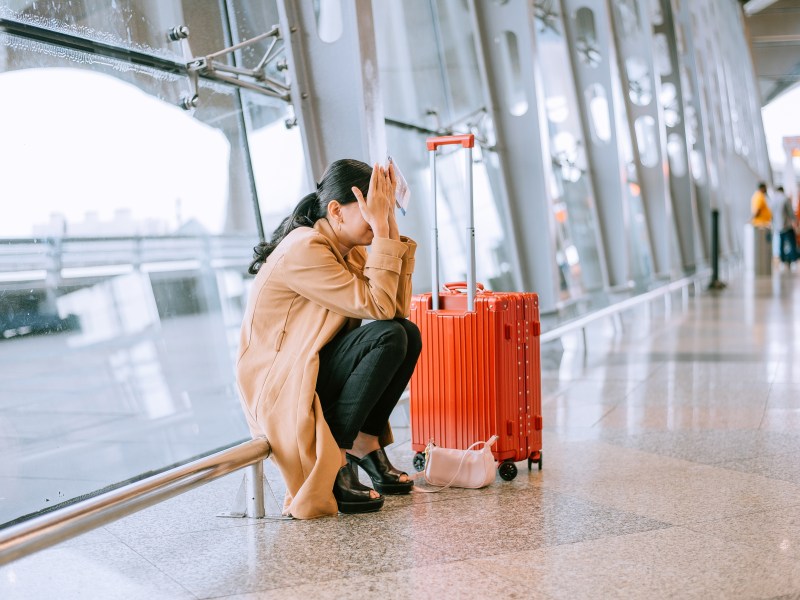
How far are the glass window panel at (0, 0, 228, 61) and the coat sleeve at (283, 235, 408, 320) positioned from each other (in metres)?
1.44

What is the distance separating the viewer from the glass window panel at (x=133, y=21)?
3.41 meters

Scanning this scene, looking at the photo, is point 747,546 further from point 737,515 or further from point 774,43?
point 774,43

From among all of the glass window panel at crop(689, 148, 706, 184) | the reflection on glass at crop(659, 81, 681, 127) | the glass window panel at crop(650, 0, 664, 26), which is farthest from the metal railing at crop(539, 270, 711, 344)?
the glass window panel at crop(650, 0, 664, 26)

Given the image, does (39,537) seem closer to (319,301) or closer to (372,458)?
(319,301)

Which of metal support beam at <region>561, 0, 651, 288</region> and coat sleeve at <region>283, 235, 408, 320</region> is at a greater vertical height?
metal support beam at <region>561, 0, 651, 288</region>

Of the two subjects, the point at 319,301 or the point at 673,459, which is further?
the point at 673,459

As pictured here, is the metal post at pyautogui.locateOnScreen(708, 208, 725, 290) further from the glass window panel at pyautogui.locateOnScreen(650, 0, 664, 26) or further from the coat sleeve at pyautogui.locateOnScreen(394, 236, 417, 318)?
the coat sleeve at pyautogui.locateOnScreen(394, 236, 417, 318)

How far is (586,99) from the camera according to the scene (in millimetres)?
10625

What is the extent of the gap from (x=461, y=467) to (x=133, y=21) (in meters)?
2.39

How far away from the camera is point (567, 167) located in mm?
10242

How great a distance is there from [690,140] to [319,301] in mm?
13653

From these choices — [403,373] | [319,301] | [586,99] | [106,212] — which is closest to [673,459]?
[403,373]

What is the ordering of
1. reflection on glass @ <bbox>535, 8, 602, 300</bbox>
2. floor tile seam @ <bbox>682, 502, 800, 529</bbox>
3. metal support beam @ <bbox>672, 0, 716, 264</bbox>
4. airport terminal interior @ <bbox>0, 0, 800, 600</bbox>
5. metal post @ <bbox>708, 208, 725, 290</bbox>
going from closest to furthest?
airport terminal interior @ <bbox>0, 0, 800, 600</bbox> < floor tile seam @ <bbox>682, 502, 800, 529</bbox> < reflection on glass @ <bbox>535, 8, 602, 300</bbox> < metal post @ <bbox>708, 208, 725, 290</bbox> < metal support beam @ <bbox>672, 0, 716, 264</bbox>

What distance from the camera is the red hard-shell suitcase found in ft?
11.3
